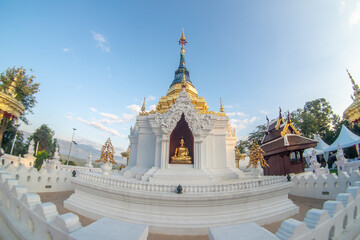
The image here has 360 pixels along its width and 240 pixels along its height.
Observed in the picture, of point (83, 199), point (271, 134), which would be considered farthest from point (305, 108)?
point (83, 199)

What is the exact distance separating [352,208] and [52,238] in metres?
7.15

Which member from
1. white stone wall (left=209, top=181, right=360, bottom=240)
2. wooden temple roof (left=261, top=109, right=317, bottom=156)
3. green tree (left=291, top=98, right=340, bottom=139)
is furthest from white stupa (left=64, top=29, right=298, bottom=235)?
green tree (left=291, top=98, right=340, bottom=139)

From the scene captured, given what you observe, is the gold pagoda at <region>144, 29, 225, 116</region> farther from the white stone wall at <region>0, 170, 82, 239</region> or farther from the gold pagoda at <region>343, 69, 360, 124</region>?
the white stone wall at <region>0, 170, 82, 239</region>

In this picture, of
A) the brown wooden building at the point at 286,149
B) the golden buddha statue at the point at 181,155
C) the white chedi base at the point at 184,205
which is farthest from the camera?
the brown wooden building at the point at 286,149

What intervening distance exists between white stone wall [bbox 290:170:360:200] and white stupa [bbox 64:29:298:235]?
4.64 meters

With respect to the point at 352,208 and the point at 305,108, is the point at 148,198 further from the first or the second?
the point at 305,108

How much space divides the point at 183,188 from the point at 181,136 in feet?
17.1

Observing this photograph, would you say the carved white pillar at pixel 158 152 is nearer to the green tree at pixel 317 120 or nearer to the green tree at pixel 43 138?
the green tree at pixel 317 120

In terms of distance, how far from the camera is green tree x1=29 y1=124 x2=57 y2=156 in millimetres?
46312

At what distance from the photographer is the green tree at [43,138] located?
4631 centimetres

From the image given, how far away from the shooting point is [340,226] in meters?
3.53

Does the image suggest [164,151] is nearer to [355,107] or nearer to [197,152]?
[197,152]

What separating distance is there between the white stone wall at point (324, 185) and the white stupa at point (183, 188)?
183 inches

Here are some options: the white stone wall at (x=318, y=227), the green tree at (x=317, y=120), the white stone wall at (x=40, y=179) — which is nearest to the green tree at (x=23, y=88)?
the white stone wall at (x=40, y=179)
